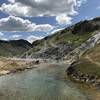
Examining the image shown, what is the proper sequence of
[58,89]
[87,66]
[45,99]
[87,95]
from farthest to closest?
[87,66] < [58,89] < [87,95] < [45,99]

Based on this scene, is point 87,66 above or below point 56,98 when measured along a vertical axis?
above

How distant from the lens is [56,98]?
63500 mm

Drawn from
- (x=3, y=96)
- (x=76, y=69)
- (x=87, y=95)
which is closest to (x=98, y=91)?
(x=87, y=95)

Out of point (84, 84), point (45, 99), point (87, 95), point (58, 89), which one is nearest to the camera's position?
point (45, 99)

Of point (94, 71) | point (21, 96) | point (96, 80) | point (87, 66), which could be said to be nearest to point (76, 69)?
point (87, 66)

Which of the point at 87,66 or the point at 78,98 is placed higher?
the point at 87,66

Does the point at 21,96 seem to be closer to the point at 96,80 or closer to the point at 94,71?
the point at 96,80

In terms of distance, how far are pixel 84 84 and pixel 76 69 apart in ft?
63.6

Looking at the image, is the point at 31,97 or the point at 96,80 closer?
the point at 31,97

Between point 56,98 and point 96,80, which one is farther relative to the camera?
point 96,80

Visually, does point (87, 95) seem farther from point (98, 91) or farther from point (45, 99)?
point (45, 99)

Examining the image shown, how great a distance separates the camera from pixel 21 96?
6725 cm

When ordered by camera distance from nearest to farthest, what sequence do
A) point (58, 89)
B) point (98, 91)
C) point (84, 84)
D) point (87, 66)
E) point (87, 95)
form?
1. point (87, 95)
2. point (98, 91)
3. point (58, 89)
4. point (84, 84)
5. point (87, 66)

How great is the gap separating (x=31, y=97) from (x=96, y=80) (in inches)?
929
